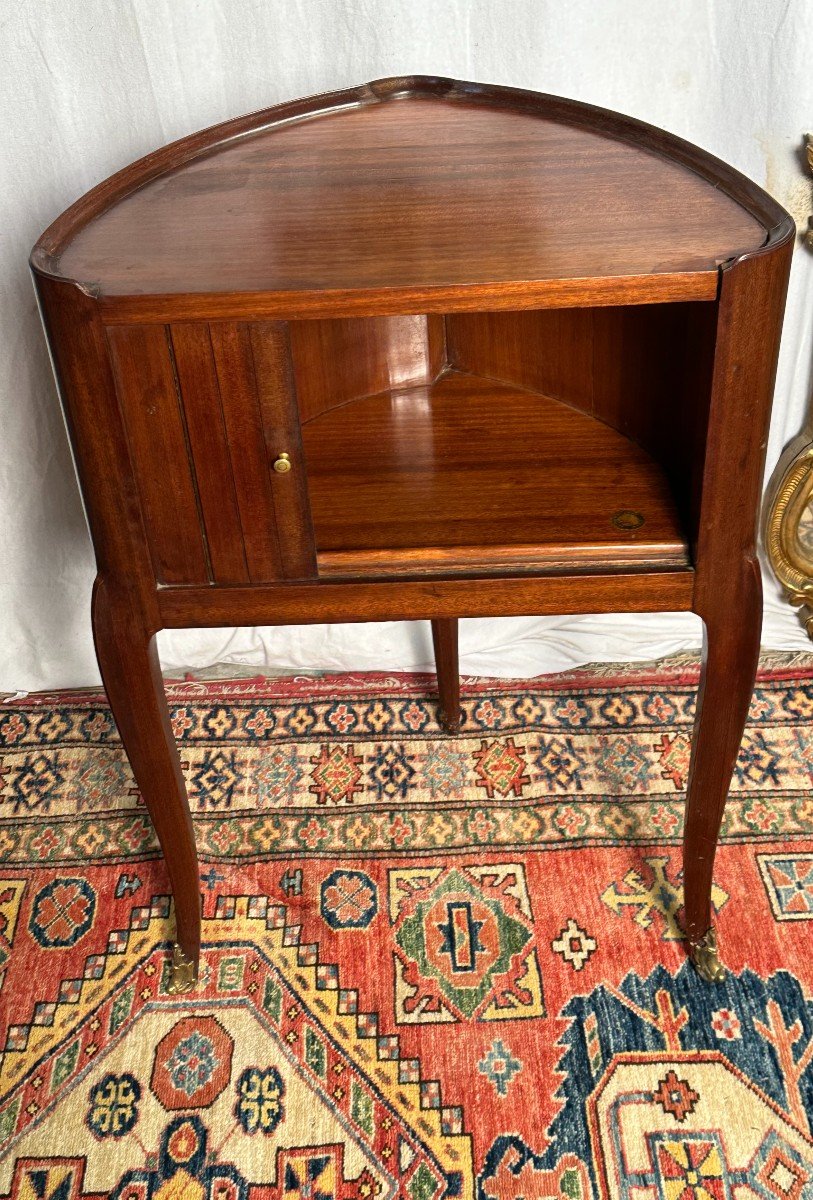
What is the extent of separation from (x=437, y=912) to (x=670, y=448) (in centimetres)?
69

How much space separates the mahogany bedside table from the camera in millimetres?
962

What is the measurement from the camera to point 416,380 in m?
1.38

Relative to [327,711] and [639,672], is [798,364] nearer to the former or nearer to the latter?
[639,672]

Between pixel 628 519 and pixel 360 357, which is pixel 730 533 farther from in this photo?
pixel 360 357

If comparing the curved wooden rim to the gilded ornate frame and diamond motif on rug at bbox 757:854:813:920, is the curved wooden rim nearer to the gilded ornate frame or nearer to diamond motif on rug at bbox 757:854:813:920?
the gilded ornate frame

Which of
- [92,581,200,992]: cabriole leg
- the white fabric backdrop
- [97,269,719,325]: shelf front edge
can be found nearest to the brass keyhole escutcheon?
[97,269,719,325]: shelf front edge

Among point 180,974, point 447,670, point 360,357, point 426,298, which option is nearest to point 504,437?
point 360,357

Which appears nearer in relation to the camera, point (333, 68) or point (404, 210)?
point (404, 210)

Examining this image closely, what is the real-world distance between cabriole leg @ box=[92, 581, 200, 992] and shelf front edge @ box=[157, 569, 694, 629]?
48mm

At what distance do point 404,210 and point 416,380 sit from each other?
1.03ft

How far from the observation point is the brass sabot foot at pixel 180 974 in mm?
1434

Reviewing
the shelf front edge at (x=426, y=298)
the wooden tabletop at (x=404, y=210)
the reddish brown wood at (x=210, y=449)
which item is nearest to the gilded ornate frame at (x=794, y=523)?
the wooden tabletop at (x=404, y=210)

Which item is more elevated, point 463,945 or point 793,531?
point 793,531

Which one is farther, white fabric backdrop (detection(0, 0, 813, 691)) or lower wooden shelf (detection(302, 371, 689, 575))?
white fabric backdrop (detection(0, 0, 813, 691))
